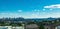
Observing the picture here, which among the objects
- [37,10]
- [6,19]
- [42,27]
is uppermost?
[37,10]

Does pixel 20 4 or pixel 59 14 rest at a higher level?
pixel 20 4

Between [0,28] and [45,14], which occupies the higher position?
[45,14]

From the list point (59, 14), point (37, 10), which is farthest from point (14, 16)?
point (59, 14)

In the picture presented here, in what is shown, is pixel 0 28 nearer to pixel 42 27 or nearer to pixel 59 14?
pixel 42 27

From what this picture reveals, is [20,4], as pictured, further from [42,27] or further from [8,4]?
[42,27]

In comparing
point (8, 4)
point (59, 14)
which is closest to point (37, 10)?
point (59, 14)

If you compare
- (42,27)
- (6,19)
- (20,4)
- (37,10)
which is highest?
(20,4)
